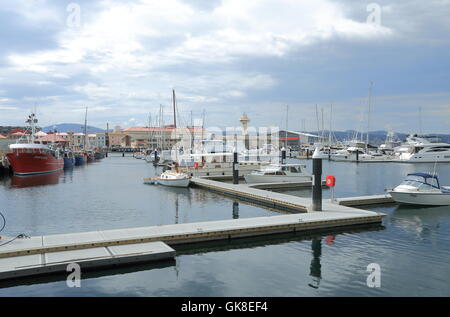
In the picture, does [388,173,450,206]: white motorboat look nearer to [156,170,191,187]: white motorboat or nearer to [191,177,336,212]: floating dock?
[191,177,336,212]: floating dock

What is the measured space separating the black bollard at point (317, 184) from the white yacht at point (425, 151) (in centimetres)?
8045

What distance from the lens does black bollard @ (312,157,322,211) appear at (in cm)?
2225

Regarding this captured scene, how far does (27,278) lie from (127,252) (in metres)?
3.51

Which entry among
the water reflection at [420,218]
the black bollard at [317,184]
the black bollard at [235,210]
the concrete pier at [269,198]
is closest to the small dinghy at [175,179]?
the concrete pier at [269,198]

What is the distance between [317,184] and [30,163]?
4959cm

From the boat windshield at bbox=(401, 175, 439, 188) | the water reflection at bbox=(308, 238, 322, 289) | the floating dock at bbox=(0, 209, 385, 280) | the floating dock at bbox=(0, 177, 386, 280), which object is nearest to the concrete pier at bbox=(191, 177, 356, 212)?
the floating dock at bbox=(0, 177, 386, 280)

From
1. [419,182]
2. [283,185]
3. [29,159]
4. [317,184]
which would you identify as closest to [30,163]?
[29,159]

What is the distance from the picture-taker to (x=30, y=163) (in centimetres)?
5769

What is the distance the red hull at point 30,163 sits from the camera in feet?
185

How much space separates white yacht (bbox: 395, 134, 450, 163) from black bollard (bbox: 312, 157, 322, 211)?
80449 mm

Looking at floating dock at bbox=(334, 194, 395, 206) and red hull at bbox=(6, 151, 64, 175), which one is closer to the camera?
floating dock at bbox=(334, 194, 395, 206)

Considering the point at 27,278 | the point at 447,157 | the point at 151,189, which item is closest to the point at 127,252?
the point at 27,278
